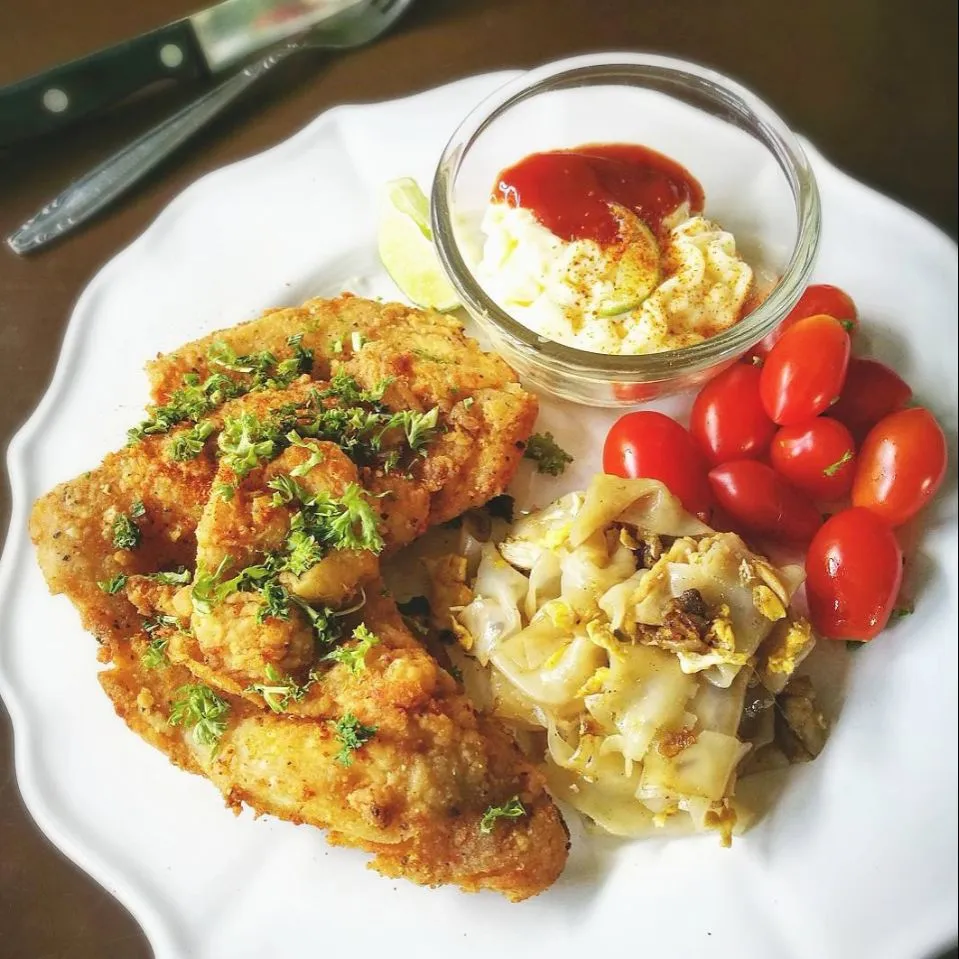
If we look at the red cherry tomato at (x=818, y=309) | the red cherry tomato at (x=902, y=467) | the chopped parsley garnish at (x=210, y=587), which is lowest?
the red cherry tomato at (x=902, y=467)

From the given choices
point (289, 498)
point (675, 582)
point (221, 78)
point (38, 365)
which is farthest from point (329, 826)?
point (221, 78)

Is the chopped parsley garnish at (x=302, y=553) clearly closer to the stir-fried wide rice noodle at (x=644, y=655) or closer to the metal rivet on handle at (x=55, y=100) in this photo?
the stir-fried wide rice noodle at (x=644, y=655)

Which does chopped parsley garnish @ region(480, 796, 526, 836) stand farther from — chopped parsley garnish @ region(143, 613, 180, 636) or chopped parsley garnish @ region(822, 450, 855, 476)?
chopped parsley garnish @ region(822, 450, 855, 476)

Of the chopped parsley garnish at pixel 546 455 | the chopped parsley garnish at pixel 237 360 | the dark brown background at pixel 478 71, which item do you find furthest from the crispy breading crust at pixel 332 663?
the dark brown background at pixel 478 71

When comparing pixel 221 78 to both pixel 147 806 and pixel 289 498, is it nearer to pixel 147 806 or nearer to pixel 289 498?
pixel 289 498

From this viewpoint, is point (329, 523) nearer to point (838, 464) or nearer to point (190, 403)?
point (190, 403)

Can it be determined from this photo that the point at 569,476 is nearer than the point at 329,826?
No

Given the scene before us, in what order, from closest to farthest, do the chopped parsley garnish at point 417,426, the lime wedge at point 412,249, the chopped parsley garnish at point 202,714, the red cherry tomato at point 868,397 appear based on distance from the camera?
1. the chopped parsley garnish at point 202,714
2. the chopped parsley garnish at point 417,426
3. the red cherry tomato at point 868,397
4. the lime wedge at point 412,249
